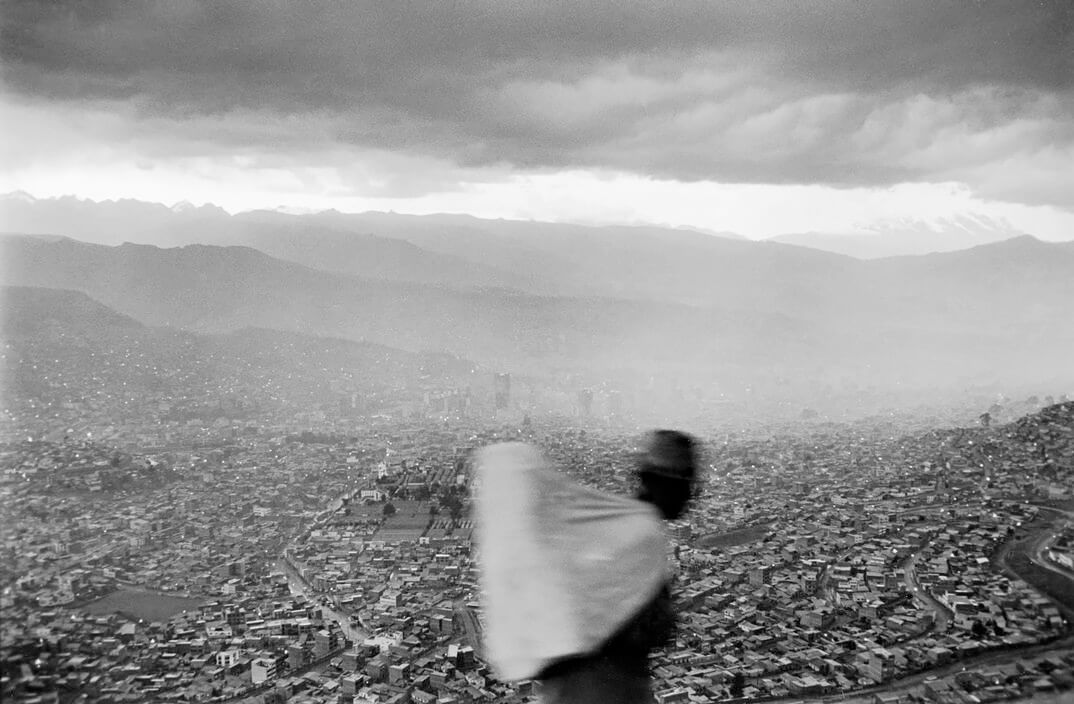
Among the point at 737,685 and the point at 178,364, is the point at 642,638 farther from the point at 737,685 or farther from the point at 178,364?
the point at 178,364

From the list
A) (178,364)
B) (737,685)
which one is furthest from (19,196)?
(737,685)

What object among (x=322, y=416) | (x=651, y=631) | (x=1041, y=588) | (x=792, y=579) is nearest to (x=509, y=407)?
(x=322, y=416)

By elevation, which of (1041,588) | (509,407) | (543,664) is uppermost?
(543,664)

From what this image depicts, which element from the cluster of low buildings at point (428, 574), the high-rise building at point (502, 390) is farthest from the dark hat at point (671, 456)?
the high-rise building at point (502, 390)

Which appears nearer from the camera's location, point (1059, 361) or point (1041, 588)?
point (1041, 588)

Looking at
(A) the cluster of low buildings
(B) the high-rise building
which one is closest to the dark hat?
(A) the cluster of low buildings

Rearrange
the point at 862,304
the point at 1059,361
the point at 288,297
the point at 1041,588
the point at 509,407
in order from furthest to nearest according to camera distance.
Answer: the point at 862,304 < the point at 288,297 < the point at 1059,361 < the point at 509,407 < the point at 1041,588

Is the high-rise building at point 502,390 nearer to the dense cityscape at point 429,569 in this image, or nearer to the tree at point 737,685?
the dense cityscape at point 429,569

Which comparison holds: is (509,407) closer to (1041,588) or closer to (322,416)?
(322,416)
